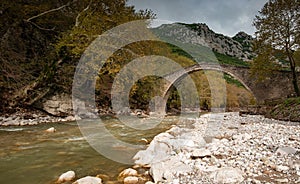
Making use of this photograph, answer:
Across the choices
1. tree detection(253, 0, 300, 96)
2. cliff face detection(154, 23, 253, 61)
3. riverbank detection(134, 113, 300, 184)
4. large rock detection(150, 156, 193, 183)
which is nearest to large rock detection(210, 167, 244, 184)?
riverbank detection(134, 113, 300, 184)

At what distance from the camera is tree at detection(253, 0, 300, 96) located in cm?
1577

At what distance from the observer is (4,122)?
11.1 meters

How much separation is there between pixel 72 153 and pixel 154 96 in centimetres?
1685

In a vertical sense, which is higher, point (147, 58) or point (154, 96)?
point (147, 58)

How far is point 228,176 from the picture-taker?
10.9 feet

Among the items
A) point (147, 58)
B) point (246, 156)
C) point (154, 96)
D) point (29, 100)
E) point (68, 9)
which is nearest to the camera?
point (246, 156)

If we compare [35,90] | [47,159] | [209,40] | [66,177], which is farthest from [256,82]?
[209,40]

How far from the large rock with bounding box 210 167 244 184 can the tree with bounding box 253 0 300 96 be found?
15.1 meters

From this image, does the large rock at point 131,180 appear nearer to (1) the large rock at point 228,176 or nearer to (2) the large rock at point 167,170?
(2) the large rock at point 167,170

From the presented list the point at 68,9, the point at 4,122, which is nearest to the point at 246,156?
the point at 4,122

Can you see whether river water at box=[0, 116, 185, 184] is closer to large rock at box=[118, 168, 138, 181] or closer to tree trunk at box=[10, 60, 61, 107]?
large rock at box=[118, 168, 138, 181]

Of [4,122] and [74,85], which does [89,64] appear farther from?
[4,122]

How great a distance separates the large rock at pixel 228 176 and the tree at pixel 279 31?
15.1m

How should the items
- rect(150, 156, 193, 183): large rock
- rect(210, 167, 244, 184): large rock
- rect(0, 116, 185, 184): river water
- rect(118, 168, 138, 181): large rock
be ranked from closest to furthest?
rect(210, 167, 244, 184): large rock, rect(150, 156, 193, 183): large rock, rect(118, 168, 138, 181): large rock, rect(0, 116, 185, 184): river water
